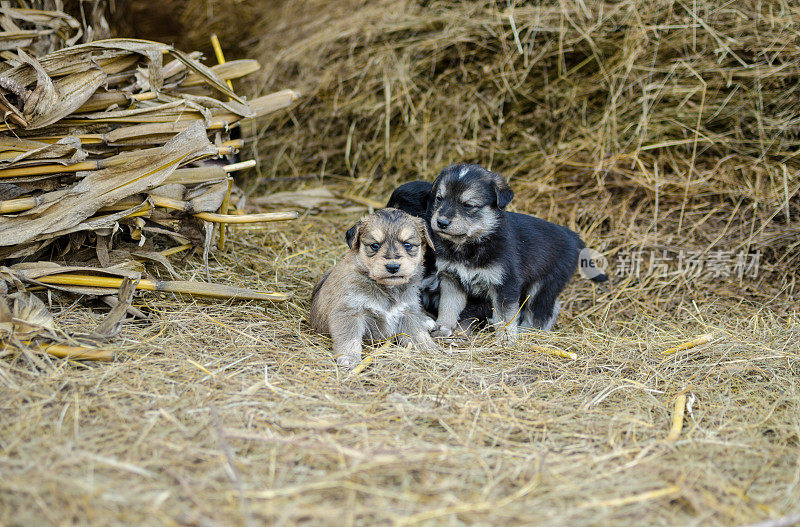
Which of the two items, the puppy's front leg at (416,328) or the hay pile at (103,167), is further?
the puppy's front leg at (416,328)

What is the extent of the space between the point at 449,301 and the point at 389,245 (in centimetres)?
100

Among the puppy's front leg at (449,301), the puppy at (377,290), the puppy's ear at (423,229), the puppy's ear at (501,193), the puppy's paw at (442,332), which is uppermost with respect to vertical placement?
the puppy's ear at (501,193)

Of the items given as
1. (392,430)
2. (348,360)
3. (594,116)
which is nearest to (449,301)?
(348,360)

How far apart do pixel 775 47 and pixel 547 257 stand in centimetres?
339

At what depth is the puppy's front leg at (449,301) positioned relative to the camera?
5.41 meters

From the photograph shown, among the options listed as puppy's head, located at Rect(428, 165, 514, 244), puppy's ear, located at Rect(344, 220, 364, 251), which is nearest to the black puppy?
puppy's head, located at Rect(428, 165, 514, 244)

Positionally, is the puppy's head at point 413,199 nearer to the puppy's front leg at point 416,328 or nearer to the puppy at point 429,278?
the puppy at point 429,278

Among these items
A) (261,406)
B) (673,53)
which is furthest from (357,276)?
(673,53)

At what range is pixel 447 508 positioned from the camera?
8.94 feet

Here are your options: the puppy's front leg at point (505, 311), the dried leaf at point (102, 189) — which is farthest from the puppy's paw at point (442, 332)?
the dried leaf at point (102, 189)

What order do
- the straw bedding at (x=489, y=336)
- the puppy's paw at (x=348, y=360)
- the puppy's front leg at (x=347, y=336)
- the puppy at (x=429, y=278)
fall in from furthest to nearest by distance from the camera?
the puppy at (x=429, y=278), the puppy's front leg at (x=347, y=336), the puppy's paw at (x=348, y=360), the straw bedding at (x=489, y=336)

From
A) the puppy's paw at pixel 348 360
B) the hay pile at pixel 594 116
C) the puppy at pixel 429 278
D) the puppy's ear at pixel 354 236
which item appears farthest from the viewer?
the hay pile at pixel 594 116

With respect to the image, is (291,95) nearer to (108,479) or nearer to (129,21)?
(129,21)

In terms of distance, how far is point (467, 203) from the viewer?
5.16 m
